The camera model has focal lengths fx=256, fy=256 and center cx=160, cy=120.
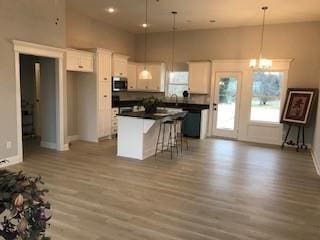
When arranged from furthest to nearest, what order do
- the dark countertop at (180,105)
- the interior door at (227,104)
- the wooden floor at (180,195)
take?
the dark countertop at (180,105) → the interior door at (227,104) → the wooden floor at (180,195)

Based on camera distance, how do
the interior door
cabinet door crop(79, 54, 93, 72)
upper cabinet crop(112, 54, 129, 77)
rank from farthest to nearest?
the interior door < upper cabinet crop(112, 54, 129, 77) < cabinet door crop(79, 54, 93, 72)

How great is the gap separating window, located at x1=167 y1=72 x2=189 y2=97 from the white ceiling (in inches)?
63.9

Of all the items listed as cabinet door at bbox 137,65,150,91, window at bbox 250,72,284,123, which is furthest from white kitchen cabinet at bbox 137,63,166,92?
window at bbox 250,72,284,123

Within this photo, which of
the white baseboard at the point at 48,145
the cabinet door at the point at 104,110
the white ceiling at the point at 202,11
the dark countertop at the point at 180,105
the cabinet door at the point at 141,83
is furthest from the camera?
the cabinet door at the point at 141,83

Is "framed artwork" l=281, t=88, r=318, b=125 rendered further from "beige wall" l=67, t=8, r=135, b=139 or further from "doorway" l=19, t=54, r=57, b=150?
"doorway" l=19, t=54, r=57, b=150

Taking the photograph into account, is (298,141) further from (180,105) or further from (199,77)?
(180,105)

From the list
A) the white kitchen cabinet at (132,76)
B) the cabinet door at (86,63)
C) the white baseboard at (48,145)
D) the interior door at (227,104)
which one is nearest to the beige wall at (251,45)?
the interior door at (227,104)

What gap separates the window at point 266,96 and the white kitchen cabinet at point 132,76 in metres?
3.77

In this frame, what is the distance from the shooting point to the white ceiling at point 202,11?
17.8 feet

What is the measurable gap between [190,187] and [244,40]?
5.17m

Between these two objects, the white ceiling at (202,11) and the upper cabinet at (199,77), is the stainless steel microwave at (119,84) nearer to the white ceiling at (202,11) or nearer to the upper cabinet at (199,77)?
the white ceiling at (202,11)

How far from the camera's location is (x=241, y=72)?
7.55 meters

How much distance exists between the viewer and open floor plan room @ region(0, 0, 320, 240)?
2.95 m

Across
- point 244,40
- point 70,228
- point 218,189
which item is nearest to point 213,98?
point 244,40
